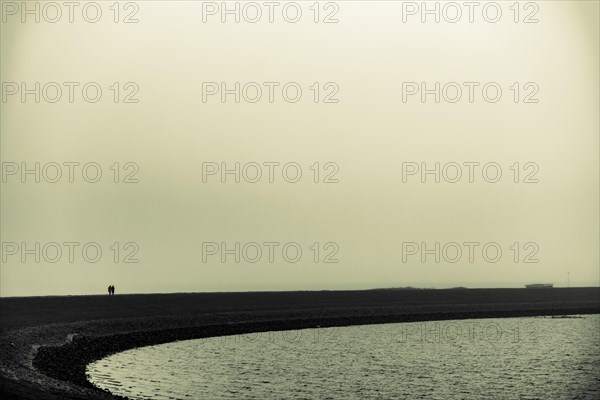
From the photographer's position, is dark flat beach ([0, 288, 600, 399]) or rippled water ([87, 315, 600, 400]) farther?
rippled water ([87, 315, 600, 400])

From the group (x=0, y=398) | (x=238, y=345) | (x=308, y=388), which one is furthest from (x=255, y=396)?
(x=238, y=345)

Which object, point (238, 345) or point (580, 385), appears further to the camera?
point (238, 345)

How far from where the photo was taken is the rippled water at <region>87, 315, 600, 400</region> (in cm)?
5844

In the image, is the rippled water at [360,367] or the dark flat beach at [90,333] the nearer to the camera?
the dark flat beach at [90,333]

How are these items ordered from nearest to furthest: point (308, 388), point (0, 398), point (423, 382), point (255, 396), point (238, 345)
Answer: point (0, 398) < point (255, 396) < point (308, 388) < point (423, 382) < point (238, 345)

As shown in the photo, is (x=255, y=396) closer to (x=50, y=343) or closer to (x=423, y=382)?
(x=423, y=382)

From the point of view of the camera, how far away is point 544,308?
190375mm

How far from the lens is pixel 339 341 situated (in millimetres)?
100688

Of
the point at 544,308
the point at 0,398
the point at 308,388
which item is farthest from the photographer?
the point at 544,308

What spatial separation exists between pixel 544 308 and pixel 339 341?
98.9m

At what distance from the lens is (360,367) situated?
74.6 metres

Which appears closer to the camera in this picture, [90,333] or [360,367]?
[360,367]

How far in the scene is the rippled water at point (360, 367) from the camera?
192ft

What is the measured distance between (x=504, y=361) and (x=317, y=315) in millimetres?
71268
